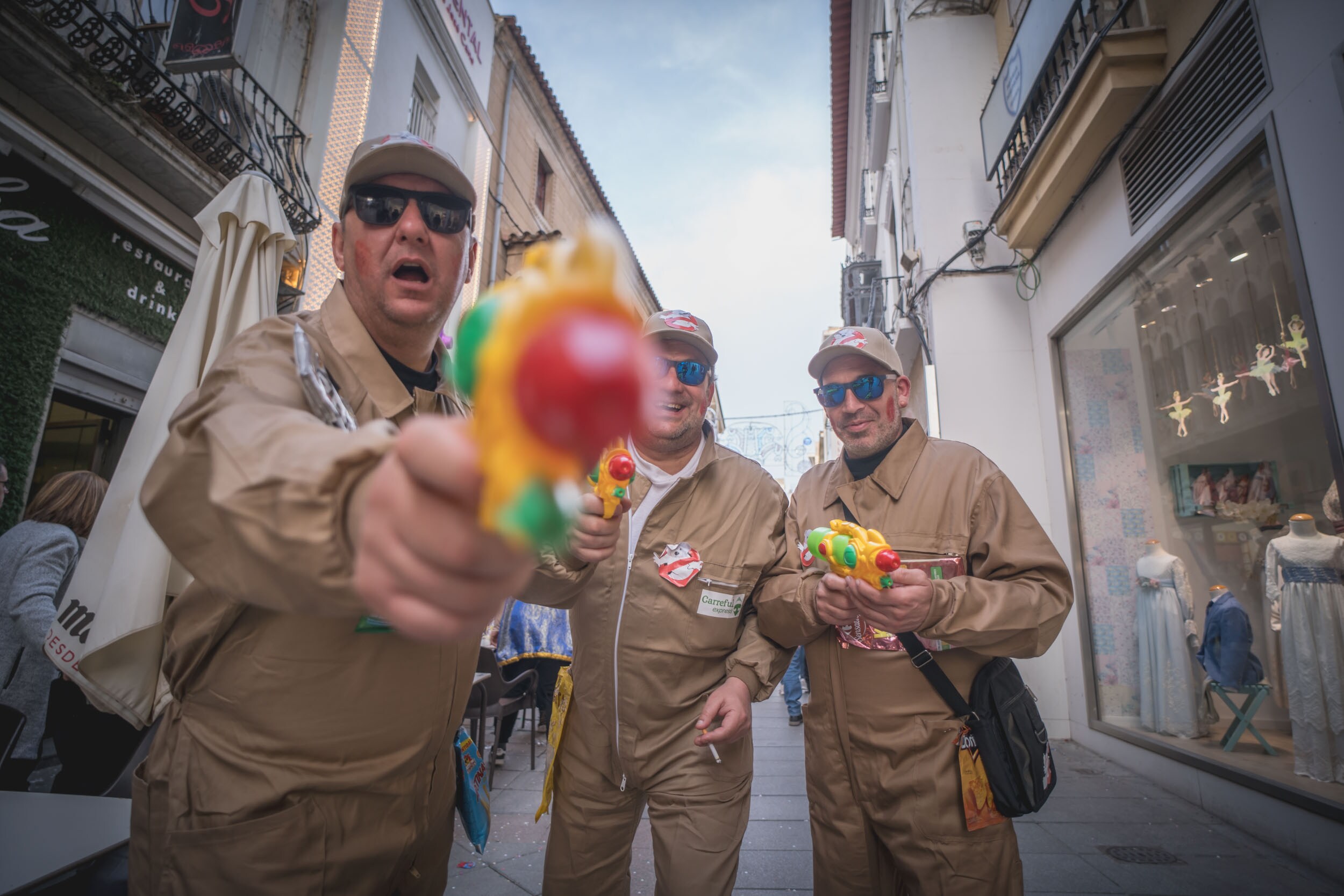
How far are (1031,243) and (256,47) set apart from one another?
8.21 meters

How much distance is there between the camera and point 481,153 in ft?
34.2

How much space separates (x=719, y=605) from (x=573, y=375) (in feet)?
6.10

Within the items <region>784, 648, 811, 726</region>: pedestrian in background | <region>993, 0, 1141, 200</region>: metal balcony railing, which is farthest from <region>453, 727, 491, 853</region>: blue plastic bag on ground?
<region>993, 0, 1141, 200</region>: metal balcony railing

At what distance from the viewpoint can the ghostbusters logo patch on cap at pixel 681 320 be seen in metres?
2.42

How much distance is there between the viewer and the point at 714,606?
220cm

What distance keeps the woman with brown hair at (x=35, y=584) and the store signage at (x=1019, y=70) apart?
757 centimetres

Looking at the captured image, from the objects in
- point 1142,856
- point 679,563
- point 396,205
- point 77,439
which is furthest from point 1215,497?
point 77,439

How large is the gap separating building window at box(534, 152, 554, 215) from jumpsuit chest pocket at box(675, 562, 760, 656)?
1362cm

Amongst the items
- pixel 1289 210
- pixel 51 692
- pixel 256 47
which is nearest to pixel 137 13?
pixel 256 47

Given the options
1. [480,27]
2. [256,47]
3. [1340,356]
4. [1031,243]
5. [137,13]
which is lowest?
[1340,356]

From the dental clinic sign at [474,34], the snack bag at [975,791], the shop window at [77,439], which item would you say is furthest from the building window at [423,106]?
the snack bag at [975,791]

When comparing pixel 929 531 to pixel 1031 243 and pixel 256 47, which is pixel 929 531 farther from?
pixel 256 47

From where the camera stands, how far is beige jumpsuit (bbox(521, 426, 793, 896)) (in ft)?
6.57

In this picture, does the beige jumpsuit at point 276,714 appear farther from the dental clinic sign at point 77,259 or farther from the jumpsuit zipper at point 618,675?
the dental clinic sign at point 77,259
